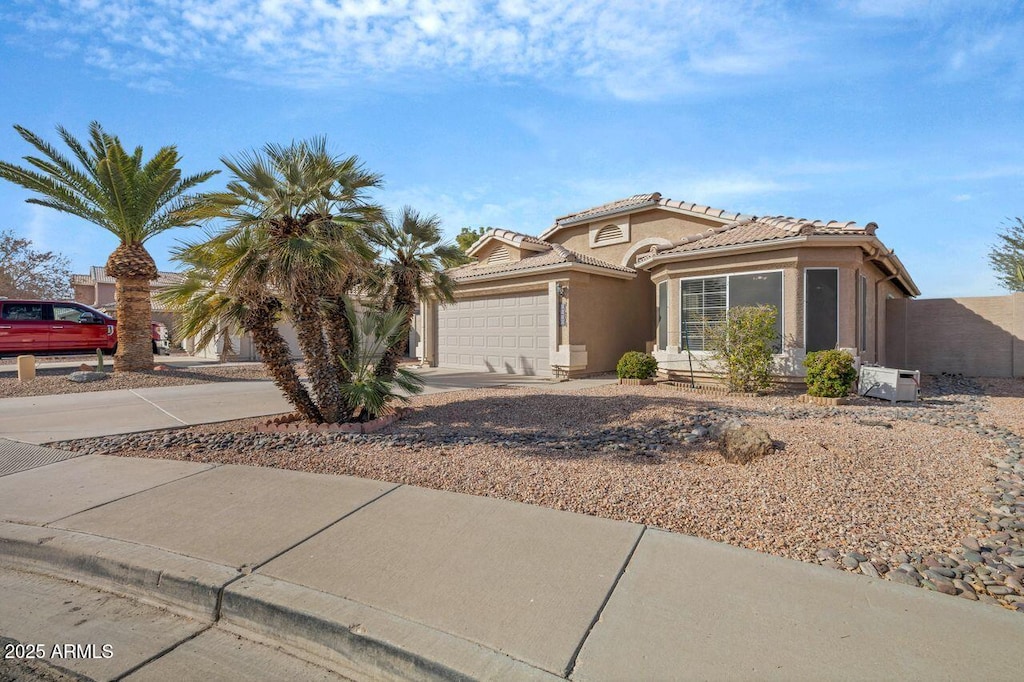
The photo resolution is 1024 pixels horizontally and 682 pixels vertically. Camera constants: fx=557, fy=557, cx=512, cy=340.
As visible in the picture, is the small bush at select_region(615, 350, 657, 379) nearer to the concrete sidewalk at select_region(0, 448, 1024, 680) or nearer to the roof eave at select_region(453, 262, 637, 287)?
the roof eave at select_region(453, 262, 637, 287)

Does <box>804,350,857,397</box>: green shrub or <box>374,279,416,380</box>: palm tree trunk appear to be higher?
<box>374,279,416,380</box>: palm tree trunk

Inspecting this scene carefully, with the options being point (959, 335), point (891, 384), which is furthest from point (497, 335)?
point (959, 335)

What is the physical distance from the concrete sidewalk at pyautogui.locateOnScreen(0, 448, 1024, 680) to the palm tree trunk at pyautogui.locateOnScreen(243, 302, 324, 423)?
333 centimetres

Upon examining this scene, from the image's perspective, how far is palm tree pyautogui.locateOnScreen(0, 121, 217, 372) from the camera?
13.6 metres

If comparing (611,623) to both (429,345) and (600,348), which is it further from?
(429,345)

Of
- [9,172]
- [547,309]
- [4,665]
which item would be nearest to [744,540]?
[4,665]

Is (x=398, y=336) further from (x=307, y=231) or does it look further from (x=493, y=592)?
(x=493, y=592)

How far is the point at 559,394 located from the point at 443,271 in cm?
340

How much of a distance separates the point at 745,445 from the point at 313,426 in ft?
18.9

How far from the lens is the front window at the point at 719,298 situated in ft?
39.1

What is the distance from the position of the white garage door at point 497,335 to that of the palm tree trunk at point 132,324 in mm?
8437

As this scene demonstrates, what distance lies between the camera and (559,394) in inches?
441

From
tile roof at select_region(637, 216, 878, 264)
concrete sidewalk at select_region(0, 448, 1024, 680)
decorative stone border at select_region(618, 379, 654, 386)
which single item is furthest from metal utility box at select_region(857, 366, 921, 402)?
concrete sidewalk at select_region(0, 448, 1024, 680)

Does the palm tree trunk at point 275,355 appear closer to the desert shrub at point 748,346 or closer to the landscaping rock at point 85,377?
the desert shrub at point 748,346
